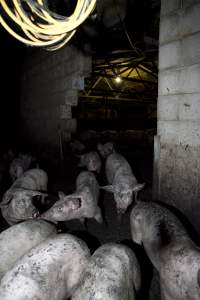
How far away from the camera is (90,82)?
13.5 m

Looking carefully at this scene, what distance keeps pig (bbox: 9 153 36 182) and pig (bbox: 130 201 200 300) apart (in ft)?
12.8

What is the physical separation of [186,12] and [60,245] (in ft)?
13.0

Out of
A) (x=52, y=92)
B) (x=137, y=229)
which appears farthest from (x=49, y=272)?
(x=52, y=92)

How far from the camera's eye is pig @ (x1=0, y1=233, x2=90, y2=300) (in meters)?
2.45

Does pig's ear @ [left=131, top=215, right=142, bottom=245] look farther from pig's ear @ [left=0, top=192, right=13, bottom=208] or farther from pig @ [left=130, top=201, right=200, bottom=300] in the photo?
pig's ear @ [left=0, top=192, right=13, bottom=208]

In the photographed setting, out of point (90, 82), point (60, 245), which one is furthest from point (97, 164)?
point (90, 82)

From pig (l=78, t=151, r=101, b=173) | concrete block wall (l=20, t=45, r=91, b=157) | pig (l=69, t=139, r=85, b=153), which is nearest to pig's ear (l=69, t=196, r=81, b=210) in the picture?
pig (l=78, t=151, r=101, b=173)

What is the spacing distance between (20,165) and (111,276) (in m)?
5.29

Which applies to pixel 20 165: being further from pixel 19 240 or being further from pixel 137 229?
pixel 137 229

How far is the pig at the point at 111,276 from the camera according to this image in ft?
7.97

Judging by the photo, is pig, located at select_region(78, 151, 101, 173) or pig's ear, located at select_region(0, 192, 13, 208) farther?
pig, located at select_region(78, 151, 101, 173)

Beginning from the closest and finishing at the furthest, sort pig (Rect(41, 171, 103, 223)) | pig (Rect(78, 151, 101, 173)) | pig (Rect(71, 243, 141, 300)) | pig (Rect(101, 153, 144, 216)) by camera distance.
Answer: pig (Rect(71, 243, 141, 300)), pig (Rect(41, 171, 103, 223)), pig (Rect(101, 153, 144, 216)), pig (Rect(78, 151, 101, 173))

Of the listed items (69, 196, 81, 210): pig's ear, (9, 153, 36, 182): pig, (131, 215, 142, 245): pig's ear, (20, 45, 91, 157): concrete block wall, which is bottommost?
(131, 215, 142, 245): pig's ear

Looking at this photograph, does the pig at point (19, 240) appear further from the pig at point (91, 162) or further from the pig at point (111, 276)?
the pig at point (91, 162)
